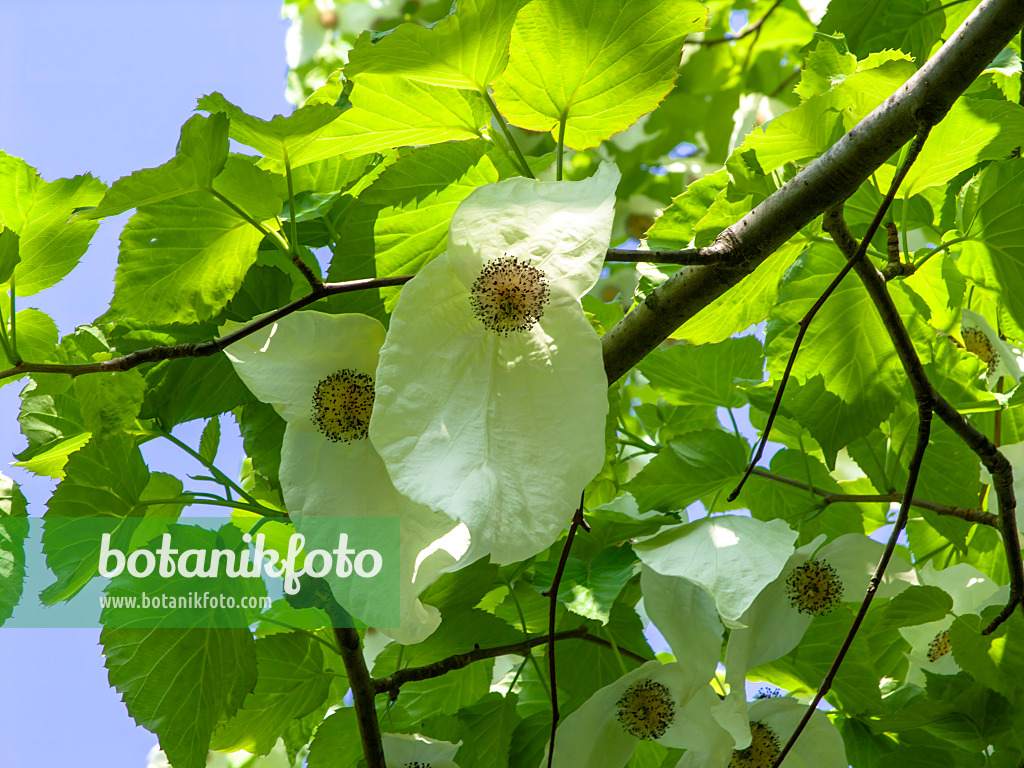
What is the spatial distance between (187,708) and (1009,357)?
0.59 meters

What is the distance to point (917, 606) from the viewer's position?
513 millimetres

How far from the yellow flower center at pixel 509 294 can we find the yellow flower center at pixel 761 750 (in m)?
0.33

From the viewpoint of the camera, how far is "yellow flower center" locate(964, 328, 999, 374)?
24.9 inches

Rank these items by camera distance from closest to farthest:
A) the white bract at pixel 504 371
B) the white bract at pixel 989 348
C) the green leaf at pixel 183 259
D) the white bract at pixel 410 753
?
1. the white bract at pixel 504 371
2. the green leaf at pixel 183 259
3. the white bract at pixel 410 753
4. the white bract at pixel 989 348

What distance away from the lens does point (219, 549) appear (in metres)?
0.49

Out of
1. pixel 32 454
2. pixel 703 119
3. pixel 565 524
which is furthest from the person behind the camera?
pixel 703 119

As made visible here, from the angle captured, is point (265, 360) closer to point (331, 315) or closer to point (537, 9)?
point (331, 315)

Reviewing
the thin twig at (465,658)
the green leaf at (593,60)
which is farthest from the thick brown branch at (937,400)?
the thin twig at (465,658)

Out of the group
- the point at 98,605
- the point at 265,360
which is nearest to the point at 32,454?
the point at 98,605

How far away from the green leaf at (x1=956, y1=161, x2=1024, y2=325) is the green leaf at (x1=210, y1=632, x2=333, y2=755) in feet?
1.65

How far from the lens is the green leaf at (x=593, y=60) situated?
375 millimetres

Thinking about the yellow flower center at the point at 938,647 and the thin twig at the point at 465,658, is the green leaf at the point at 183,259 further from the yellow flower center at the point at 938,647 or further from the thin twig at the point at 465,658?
the yellow flower center at the point at 938,647

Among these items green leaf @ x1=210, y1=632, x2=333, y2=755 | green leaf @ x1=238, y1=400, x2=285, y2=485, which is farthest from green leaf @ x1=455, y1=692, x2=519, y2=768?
green leaf @ x1=238, y1=400, x2=285, y2=485

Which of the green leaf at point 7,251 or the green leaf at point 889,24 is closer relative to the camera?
the green leaf at point 7,251
